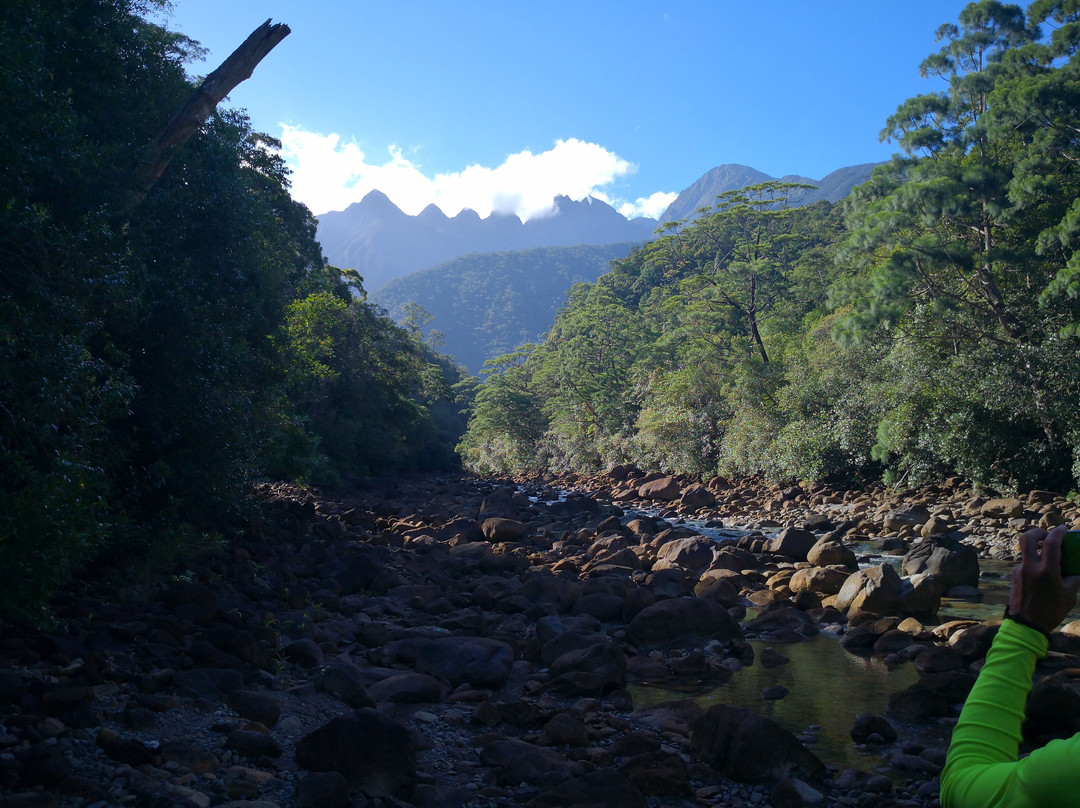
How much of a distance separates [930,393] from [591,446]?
21.9 m

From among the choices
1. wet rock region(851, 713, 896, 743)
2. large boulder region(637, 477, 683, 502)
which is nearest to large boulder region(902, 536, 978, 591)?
wet rock region(851, 713, 896, 743)

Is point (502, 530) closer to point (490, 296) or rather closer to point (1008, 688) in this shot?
point (1008, 688)

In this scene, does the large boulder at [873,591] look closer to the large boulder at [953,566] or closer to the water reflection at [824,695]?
the large boulder at [953,566]

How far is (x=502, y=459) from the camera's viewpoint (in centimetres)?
4512

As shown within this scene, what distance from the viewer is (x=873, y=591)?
9.51 m

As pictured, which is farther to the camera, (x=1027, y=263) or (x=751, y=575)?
(x=1027, y=263)

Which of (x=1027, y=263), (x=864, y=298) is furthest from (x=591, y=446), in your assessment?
(x=1027, y=263)

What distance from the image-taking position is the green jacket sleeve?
1.56m

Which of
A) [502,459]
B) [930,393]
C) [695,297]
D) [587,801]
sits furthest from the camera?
[502,459]

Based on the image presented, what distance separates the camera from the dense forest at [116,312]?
5.08 m

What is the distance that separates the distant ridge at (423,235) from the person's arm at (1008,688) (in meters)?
170

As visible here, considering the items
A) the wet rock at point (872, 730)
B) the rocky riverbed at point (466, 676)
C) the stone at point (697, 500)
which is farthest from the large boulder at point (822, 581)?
the stone at point (697, 500)

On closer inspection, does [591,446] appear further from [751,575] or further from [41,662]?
[41,662]

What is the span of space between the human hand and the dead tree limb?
9107mm
